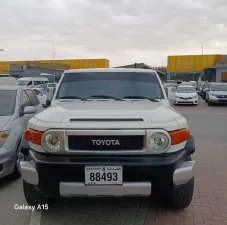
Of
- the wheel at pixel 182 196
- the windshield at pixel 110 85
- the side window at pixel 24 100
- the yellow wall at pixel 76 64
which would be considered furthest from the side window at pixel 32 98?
the yellow wall at pixel 76 64

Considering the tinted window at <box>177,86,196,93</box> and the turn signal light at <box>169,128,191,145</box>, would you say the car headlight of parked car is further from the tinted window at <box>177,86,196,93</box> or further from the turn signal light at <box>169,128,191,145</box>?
the tinted window at <box>177,86,196,93</box>

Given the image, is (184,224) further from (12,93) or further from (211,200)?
(12,93)

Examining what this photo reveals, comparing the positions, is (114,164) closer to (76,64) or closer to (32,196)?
(32,196)

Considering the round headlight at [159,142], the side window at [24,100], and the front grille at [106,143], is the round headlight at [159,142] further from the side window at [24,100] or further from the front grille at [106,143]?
the side window at [24,100]

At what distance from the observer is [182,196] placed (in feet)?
11.8

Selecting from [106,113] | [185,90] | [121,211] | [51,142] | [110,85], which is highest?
[110,85]

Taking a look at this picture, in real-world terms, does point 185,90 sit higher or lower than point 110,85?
lower

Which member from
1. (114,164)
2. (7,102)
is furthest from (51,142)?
(7,102)

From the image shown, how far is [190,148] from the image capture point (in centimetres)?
335

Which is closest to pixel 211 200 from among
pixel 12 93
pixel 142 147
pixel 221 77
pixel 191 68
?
pixel 142 147

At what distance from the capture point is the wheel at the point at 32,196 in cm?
366

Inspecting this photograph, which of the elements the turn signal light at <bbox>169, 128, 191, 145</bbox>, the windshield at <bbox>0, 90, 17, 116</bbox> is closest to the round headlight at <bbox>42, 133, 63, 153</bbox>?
the turn signal light at <bbox>169, 128, 191, 145</bbox>

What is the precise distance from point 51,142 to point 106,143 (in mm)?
601

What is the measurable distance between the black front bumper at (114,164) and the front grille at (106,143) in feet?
0.32
